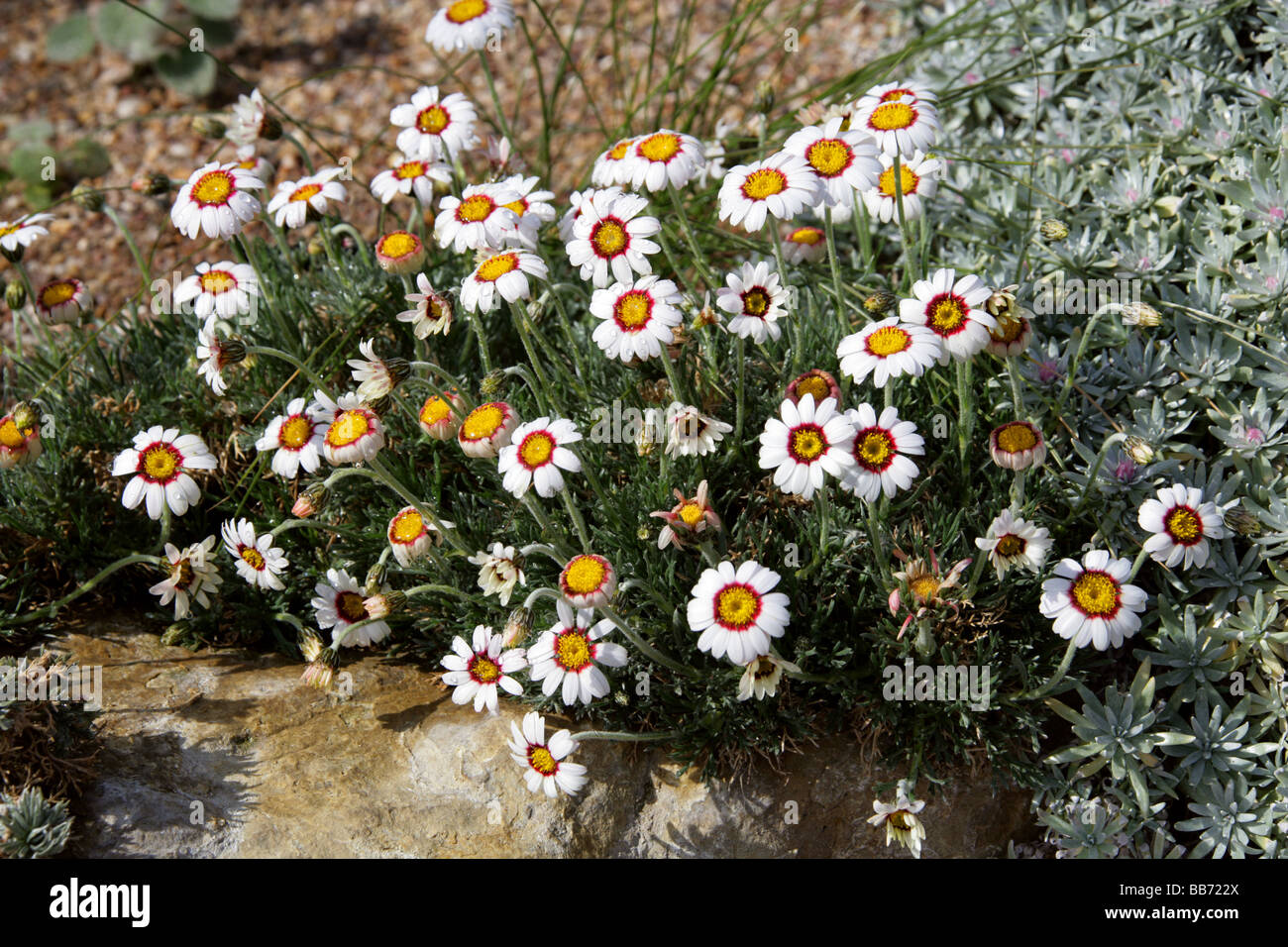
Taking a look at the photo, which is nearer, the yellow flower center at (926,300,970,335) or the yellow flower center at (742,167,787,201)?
the yellow flower center at (926,300,970,335)

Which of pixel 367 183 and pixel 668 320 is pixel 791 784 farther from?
pixel 367 183

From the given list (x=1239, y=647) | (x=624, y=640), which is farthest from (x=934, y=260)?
(x=624, y=640)

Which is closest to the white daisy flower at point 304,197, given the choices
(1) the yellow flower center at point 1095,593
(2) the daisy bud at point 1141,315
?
(2) the daisy bud at point 1141,315

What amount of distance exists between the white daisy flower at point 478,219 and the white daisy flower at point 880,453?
1226 millimetres

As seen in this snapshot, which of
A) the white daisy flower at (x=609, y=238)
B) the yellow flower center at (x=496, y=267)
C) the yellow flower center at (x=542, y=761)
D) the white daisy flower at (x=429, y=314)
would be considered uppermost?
the white daisy flower at (x=609, y=238)

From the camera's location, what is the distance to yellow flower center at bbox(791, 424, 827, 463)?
9.45 ft

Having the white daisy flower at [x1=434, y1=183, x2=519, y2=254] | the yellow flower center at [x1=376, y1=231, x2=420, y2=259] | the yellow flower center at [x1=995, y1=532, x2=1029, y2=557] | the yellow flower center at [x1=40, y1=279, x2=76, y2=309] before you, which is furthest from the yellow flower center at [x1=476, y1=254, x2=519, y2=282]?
the yellow flower center at [x1=40, y1=279, x2=76, y2=309]

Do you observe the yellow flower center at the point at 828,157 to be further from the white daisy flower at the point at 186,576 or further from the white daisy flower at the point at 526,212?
the white daisy flower at the point at 186,576

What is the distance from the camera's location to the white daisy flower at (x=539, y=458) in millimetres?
2955

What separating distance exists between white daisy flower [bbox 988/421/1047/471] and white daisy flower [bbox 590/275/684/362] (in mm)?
932

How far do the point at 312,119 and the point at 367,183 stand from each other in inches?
36.4

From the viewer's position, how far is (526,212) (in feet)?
11.4

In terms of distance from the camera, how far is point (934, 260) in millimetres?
4574

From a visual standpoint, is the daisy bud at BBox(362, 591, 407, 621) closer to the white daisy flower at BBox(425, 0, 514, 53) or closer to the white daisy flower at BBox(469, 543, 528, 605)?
the white daisy flower at BBox(469, 543, 528, 605)
